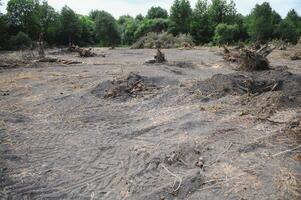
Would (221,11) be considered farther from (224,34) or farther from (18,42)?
(18,42)

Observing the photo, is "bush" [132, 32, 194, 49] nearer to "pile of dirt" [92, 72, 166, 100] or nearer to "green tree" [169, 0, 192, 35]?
"green tree" [169, 0, 192, 35]

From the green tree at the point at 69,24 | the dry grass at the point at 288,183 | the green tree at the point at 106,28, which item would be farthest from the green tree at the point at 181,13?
the dry grass at the point at 288,183

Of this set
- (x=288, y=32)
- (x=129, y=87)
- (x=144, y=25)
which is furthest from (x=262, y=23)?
(x=129, y=87)

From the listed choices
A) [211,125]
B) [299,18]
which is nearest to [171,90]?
[211,125]

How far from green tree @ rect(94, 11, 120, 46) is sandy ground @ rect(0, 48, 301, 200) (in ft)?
95.0

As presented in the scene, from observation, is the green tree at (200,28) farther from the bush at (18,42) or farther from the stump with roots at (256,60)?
the stump with roots at (256,60)

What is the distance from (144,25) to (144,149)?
40.6 metres

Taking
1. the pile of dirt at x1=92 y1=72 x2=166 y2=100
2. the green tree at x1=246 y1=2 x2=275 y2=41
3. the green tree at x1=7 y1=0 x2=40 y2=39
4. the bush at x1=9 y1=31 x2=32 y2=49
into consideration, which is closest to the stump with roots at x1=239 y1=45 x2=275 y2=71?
the pile of dirt at x1=92 y1=72 x2=166 y2=100

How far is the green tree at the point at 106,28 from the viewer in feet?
124

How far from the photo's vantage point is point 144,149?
20.4 feet

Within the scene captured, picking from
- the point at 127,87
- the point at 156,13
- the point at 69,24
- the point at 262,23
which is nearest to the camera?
the point at 127,87

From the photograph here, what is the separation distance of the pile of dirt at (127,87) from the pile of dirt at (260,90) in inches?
57.9

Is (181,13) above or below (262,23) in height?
above

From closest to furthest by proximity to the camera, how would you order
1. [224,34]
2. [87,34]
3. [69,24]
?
1. [69,24]
2. [224,34]
3. [87,34]
